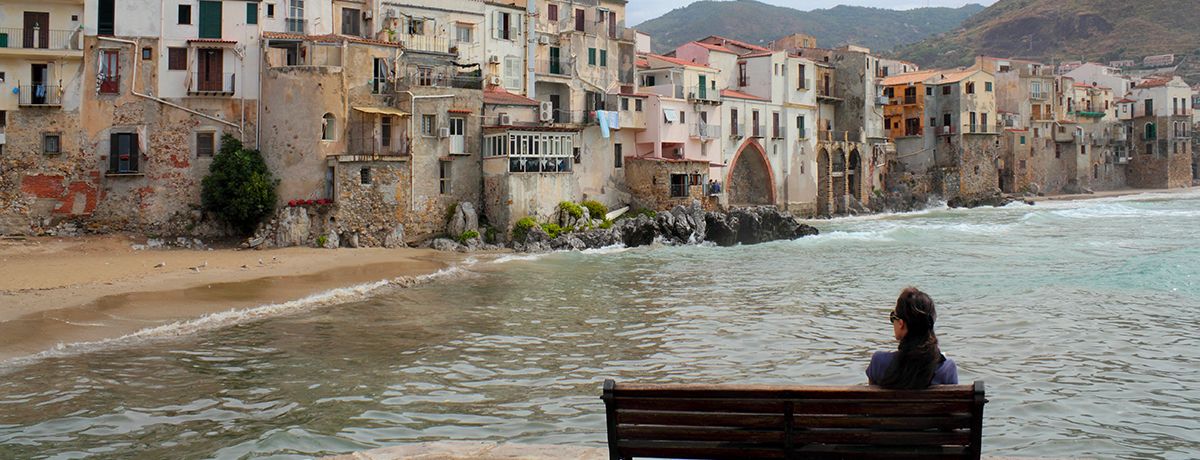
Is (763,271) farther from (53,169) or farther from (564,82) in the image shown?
(53,169)

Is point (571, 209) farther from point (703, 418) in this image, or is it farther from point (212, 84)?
point (703, 418)

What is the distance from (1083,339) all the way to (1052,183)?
84.1 m

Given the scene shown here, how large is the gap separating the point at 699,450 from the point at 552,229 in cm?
3449

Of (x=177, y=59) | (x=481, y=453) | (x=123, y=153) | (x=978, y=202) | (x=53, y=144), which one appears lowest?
(x=481, y=453)

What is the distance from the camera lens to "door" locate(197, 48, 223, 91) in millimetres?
38844

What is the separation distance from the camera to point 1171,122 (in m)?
104

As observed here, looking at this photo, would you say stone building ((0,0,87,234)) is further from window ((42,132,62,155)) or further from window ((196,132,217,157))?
window ((196,132,217,157))

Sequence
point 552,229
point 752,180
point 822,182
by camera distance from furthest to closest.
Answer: point 822,182, point 752,180, point 552,229

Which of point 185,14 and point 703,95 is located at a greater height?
point 185,14

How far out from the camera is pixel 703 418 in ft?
25.5

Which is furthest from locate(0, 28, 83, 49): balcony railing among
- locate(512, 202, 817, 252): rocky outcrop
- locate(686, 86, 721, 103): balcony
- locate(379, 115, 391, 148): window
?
→ locate(686, 86, 721, 103): balcony

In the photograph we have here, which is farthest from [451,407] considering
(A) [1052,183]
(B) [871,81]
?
(A) [1052,183]

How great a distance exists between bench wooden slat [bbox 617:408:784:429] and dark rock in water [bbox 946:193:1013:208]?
244 ft

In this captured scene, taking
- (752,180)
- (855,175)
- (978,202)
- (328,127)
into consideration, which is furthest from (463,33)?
(978,202)
